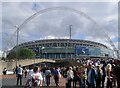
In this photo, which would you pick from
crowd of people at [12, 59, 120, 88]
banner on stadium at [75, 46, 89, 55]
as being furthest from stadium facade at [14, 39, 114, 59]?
crowd of people at [12, 59, 120, 88]

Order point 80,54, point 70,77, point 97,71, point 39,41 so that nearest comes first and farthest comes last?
point 97,71 → point 70,77 → point 80,54 → point 39,41

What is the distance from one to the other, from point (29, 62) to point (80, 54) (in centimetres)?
7301

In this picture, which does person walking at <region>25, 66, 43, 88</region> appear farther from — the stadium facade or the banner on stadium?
the banner on stadium

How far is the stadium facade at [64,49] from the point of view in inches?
6737

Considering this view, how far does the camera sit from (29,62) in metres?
97.6

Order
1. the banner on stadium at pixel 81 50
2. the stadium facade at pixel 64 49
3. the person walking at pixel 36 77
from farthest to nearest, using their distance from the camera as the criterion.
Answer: the stadium facade at pixel 64 49 < the banner on stadium at pixel 81 50 < the person walking at pixel 36 77

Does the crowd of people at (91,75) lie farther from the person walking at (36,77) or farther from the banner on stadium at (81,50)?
the banner on stadium at (81,50)

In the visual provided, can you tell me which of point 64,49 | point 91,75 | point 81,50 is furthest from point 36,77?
point 64,49

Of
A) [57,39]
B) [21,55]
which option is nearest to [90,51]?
[57,39]

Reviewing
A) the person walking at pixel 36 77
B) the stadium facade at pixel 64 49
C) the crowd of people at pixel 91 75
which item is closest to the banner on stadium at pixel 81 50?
the stadium facade at pixel 64 49

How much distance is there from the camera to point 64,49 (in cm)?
17438

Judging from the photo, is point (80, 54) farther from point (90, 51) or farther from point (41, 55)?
point (41, 55)

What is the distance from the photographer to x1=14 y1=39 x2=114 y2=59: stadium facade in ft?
561

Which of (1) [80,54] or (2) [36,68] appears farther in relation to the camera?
(1) [80,54]
